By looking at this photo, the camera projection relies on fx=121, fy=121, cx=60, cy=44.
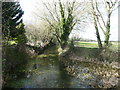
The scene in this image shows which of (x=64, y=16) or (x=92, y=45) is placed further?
(x=64, y=16)

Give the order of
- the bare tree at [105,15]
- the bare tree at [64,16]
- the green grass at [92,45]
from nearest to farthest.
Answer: the green grass at [92,45] < the bare tree at [105,15] < the bare tree at [64,16]

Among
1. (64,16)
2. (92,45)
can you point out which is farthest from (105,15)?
(64,16)

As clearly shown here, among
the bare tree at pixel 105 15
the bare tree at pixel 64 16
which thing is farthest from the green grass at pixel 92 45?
the bare tree at pixel 64 16

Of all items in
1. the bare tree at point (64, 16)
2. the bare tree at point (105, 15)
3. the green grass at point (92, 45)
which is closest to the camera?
the green grass at point (92, 45)

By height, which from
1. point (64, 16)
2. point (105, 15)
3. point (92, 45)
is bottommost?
point (92, 45)

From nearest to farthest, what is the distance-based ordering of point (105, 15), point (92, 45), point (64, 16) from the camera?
point (105, 15)
point (92, 45)
point (64, 16)

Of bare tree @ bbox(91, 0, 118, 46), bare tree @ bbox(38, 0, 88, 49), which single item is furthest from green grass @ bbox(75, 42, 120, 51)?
bare tree @ bbox(38, 0, 88, 49)

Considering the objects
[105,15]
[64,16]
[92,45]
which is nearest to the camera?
[105,15]

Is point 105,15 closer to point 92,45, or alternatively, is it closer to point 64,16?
point 92,45

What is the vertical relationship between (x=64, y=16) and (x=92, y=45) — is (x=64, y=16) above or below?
above

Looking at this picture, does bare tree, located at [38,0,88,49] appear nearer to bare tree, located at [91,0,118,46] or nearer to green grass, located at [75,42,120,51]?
bare tree, located at [91,0,118,46]

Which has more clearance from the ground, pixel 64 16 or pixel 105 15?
pixel 64 16

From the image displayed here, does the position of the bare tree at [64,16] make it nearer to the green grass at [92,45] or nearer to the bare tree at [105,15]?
the bare tree at [105,15]

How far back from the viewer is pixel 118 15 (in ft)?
25.3
